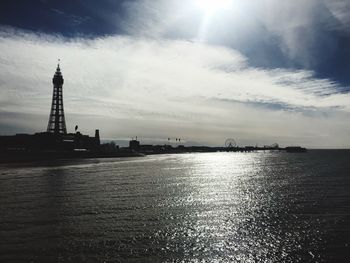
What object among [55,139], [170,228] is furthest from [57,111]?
[170,228]

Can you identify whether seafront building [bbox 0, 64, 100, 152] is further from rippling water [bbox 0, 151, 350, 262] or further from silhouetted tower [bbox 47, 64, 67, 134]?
rippling water [bbox 0, 151, 350, 262]

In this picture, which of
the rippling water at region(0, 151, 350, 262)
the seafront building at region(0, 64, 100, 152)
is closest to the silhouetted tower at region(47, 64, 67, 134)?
the seafront building at region(0, 64, 100, 152)

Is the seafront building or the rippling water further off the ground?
the seafront building

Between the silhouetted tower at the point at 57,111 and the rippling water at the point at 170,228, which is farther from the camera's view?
the silhouetted tower at the point at 57,111

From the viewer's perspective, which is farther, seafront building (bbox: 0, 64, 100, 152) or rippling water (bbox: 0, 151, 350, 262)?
seafront building (bbox: 0, 64, 100, 152)

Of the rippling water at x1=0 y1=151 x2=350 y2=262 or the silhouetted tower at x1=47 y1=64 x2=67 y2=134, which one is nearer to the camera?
the rippling water at x1=0 y1=151 x2=350 y2=262

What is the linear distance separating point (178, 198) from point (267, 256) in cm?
2131

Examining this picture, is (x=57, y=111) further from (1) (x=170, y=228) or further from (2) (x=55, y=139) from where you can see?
(1) (x=170, y=228)

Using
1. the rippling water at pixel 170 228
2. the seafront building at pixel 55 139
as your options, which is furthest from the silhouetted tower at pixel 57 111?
the rippling water at pixel 170 228

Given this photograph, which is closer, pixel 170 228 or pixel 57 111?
pixel 170 228

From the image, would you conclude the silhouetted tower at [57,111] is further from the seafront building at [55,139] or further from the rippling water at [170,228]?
the rippling water at [170,228]

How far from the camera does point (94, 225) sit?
2412 cm

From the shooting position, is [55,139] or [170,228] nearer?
[170,228]

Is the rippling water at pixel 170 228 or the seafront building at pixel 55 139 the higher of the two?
the seafront building at pixel 55 139
